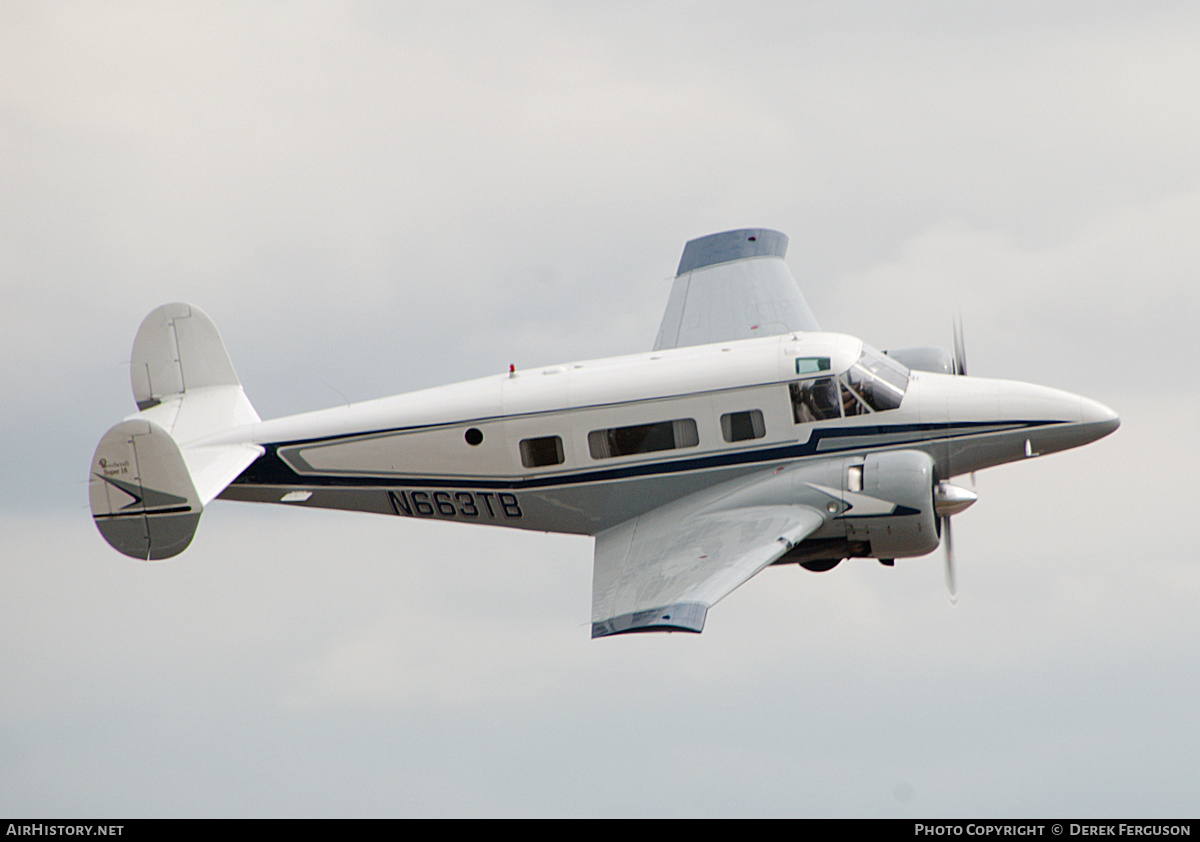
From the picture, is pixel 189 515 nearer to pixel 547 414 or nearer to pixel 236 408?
pixel 236 408

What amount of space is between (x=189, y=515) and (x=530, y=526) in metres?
6.06

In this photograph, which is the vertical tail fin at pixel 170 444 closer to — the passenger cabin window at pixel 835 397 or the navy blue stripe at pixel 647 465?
the navy blue stripe at pixel 647 465

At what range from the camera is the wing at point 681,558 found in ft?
64.5

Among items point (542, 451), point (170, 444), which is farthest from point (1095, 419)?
point (170, 444)

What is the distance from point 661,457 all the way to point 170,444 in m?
8.41

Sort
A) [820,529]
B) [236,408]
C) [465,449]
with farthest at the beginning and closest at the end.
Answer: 1. [236,408]
2. [465,449]
3. [820,529]

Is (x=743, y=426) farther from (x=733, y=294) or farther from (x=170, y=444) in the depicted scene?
(x=170, y=444)

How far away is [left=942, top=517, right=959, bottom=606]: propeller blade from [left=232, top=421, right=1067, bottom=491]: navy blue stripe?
153cm

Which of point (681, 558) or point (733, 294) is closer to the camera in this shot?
point (681, 558)

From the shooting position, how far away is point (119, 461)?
22000 millimetres

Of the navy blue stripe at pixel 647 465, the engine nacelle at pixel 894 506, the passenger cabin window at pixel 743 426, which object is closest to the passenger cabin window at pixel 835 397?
the navy blue stripe at pixel 647 465

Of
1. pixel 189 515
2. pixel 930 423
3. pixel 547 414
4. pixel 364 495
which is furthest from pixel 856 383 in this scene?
pixel 189 515

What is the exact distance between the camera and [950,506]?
21.9 meters

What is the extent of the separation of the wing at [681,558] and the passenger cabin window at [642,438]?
42.5 inches
